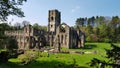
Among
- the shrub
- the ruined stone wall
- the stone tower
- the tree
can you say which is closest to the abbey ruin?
the ruined stone wall

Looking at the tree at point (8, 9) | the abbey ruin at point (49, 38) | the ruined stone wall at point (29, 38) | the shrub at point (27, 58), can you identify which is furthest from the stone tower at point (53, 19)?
the tree at point (8, 9)

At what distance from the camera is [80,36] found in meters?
106

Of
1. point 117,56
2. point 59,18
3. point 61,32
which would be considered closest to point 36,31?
point 61,32

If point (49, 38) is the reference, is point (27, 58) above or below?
below

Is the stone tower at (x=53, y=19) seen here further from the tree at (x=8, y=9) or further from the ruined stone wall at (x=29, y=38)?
the tree at (x=8, y=9)

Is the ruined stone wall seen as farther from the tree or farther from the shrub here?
the tree

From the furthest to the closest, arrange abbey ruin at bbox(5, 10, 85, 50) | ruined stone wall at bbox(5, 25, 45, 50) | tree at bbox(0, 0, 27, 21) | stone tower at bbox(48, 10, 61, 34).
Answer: stone tower at bbox(48, 10, 61, 34) < ruined stone wall at bbox(5, 25, 45, 50) < abbey ruin at bbox(5, 10, 85, 50) < tree at bbox(0, 0, 27, 21)

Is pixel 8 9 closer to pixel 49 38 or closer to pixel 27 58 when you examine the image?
pixel 27 58

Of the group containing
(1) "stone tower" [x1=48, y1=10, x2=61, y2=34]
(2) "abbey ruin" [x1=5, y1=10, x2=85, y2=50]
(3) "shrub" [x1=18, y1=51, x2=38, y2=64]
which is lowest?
(3) "shrub" [x1=18, y1=51, x2=38, y2=64]

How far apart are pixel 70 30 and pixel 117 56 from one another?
92.9 m

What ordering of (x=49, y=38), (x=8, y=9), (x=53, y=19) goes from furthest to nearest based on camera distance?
(x=53, y=19), (x=49, y=38), (x=8, y=9)

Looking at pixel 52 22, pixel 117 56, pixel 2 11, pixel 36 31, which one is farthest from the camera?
pixel 52 22

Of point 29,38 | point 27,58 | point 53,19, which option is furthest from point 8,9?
point 53,19

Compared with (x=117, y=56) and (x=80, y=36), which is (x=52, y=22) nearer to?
(x=80, y=36)
